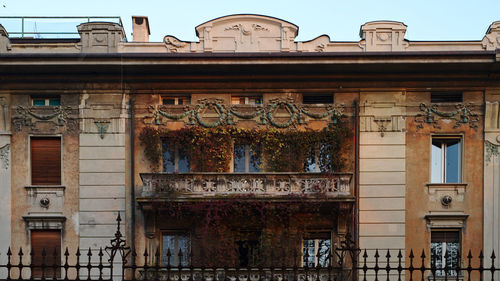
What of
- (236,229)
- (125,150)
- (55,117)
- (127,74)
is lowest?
(236,229)

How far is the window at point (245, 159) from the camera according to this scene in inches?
682

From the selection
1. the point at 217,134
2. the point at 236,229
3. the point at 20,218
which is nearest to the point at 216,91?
the point at 217,134

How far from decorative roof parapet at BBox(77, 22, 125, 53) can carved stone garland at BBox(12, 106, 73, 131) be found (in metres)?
2.10

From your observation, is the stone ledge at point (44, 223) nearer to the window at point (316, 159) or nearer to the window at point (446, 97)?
the window at point (316, 159)

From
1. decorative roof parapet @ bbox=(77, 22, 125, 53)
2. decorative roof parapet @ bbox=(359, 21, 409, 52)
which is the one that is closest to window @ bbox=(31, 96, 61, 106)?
decorative roof parapet @ bbox=(77, 22, 125, 53)

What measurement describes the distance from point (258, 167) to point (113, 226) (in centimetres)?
498

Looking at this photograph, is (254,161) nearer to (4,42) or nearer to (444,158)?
(444,158)

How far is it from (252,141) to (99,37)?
234 inches

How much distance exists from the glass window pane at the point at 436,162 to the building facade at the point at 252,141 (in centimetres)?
5

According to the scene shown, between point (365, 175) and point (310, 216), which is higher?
point (365, 175)

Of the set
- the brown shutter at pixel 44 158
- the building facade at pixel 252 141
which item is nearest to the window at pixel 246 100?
the building facade at pixel 252 141

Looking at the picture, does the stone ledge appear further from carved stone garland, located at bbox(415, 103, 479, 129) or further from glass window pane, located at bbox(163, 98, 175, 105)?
carved stone garland, located at bbox(415, 103, 479, 129)

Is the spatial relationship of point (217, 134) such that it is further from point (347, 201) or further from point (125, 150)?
point (347, 201)

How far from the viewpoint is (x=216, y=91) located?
17.3 m
